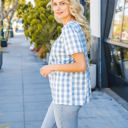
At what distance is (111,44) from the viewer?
687cm

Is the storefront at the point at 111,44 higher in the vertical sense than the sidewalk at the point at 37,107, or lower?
higher

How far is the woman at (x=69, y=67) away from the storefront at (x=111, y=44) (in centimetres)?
391

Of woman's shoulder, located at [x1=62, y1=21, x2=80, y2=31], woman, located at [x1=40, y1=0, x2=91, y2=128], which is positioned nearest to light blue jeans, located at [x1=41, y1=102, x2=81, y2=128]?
woman, located at [x1=40, y1=0, x2=91, y2=128]

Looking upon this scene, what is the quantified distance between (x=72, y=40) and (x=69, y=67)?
0.64 feet

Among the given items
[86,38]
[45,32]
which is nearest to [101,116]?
[86,38]

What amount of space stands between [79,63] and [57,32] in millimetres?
10302

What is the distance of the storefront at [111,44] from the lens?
622cm

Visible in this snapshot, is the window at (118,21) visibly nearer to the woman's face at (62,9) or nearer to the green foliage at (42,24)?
the woman's face at (62,9)

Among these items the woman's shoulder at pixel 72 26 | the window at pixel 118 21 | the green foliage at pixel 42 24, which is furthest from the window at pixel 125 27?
the green foliage at pixel 42 24

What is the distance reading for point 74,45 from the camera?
199 centimetres

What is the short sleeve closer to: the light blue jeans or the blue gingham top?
the blue gingham top

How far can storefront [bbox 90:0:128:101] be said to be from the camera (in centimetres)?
622

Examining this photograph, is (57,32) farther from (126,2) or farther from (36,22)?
(126,2)

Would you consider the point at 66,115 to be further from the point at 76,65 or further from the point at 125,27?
the point at 125,27
